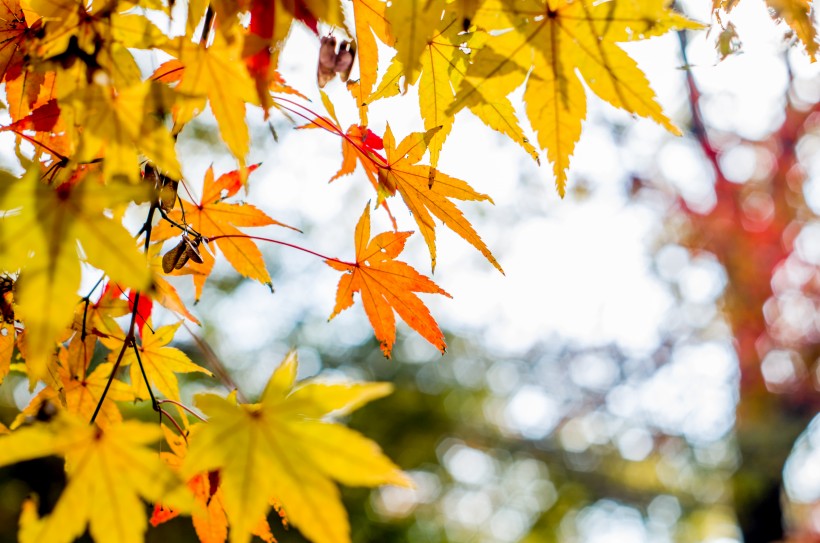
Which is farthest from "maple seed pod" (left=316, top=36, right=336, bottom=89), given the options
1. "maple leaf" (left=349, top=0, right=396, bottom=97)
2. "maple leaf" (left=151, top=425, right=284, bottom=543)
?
"maple leaf" (left=151, top=425, right=284, bottom=543)

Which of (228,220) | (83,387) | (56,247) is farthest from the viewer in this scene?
(228,220)

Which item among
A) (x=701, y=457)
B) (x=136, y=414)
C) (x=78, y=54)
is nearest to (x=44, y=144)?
(x=78, y=54)

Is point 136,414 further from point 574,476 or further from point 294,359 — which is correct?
point 294,359

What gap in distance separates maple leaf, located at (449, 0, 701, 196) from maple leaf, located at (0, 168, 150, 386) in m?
0.27

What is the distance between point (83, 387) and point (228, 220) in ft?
0.91

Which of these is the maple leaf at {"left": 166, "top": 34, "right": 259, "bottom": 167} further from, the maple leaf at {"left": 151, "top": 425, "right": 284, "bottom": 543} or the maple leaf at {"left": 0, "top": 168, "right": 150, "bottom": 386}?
the maple leaf at {"left": 151, "top": 425, "right": 284, "bottom": 543}

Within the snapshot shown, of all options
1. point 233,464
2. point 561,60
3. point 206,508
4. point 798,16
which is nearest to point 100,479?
point 233,464

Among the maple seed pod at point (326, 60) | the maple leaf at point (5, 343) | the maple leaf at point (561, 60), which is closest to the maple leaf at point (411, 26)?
the maple leaf at point (561, 60)

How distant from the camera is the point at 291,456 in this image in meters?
0.40

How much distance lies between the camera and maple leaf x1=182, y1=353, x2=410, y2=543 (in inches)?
14.8

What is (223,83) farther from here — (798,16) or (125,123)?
(798,16)

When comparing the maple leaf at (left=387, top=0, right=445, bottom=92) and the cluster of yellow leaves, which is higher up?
the maple leaf at (left=387, top=0, right=445, bottom=92)

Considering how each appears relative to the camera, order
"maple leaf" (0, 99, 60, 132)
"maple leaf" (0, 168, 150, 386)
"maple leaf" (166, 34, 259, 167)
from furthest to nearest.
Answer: "maple leaf" (0, 99, 60, 132) → "maple leaf" (166, 34, 259, 167) → "maple leaf" (0, 168, 150, 386)

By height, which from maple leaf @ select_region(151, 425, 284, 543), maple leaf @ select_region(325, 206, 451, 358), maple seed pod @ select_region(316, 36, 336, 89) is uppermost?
maple seed pod @ select_region(316, 36, 336, 89)
